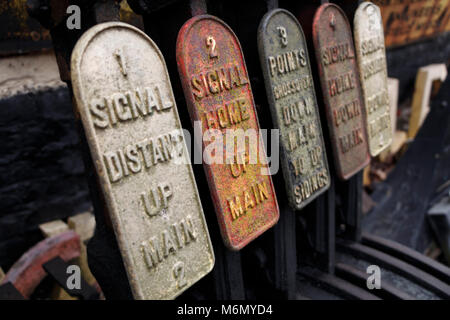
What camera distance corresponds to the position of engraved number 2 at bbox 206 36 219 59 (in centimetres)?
79

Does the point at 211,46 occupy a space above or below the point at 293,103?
above

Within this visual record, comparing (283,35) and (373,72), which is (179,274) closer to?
(283,35)

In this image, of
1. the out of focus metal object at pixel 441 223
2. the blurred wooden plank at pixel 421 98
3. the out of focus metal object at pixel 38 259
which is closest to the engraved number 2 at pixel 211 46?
the out of focus metal object at pixel 38 259

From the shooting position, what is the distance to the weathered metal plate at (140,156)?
639 mm

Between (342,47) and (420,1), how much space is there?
115 inches

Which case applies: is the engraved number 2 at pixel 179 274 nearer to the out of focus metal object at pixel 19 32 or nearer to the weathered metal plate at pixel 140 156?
the weathered metal plate at pixel 140 156

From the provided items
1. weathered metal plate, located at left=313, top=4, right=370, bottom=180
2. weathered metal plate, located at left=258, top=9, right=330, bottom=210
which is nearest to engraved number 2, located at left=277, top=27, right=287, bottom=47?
weathered metal plate, located at left=258, top=9, right=330, bottom=210

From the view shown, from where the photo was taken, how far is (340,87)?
1146 millimetres

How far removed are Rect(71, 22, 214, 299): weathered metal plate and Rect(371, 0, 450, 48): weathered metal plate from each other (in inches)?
105

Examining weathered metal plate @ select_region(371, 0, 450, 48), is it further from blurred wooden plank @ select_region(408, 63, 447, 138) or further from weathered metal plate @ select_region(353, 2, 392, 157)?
weathered metal plate @ select_region(353, 2, 392, 157)

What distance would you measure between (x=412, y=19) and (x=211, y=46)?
340 centimetres

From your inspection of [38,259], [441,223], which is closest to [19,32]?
[38,259]

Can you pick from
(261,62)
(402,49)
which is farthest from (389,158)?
(261,62)

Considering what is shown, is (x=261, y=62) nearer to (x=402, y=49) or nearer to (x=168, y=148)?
(x=168, y=148)
